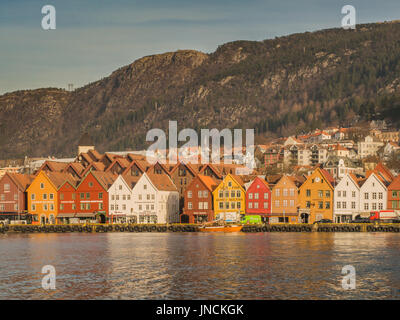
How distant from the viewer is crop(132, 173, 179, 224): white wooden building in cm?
13825

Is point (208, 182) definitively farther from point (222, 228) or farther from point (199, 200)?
point (222, 228)

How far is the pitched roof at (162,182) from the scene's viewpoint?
140 m

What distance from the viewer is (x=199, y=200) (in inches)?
5448

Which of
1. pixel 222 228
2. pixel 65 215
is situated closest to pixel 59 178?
pixel 65 215

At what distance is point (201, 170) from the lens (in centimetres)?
14775

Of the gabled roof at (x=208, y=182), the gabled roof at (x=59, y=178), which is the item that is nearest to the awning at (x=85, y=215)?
the gabled roof at (x=59, y=178)

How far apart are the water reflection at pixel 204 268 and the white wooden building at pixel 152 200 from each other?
34.2m

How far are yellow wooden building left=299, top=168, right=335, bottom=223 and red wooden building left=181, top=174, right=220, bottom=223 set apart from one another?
18466 mm

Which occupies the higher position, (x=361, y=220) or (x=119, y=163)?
(x=119, y=163)

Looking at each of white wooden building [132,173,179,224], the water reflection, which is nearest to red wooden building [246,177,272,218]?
white wooden building [132,173,179,224]

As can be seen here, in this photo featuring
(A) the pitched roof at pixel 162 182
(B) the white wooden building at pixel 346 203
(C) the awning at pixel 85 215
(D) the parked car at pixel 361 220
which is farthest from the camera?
(C) the awning at pixel 85 215

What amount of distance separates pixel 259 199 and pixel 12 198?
55.3 m

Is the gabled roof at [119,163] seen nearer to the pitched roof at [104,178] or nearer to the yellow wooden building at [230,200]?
the pitched roof at [104,178]
